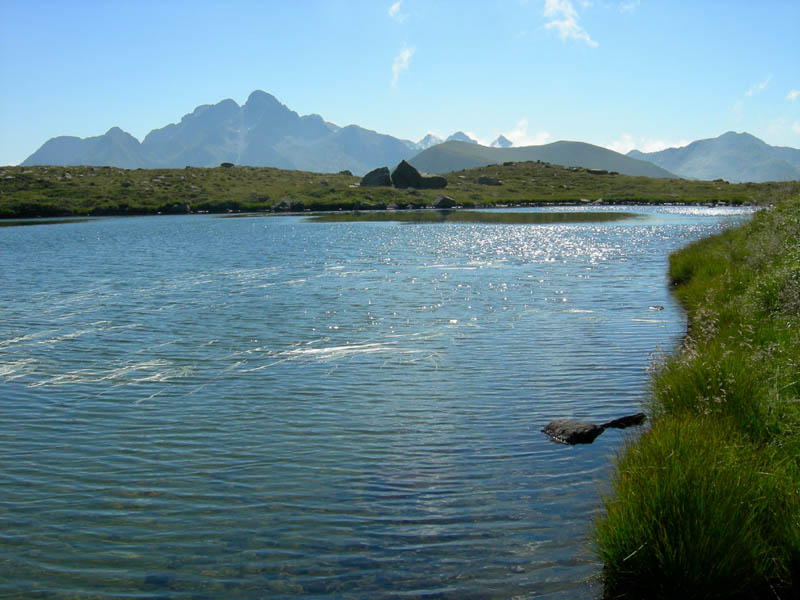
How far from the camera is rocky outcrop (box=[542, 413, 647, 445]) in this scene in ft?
41.4

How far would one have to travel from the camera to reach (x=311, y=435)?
13.5 m

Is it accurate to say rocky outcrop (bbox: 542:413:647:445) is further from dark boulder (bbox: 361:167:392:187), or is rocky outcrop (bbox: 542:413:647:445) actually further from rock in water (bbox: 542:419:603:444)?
dark boulder (bbox: 361:167:392:187)

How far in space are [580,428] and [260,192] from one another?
13719 cm

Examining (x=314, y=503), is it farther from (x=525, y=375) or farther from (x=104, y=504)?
(x=525, y=375)

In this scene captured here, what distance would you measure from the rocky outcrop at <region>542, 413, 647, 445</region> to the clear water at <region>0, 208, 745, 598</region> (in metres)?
0.29

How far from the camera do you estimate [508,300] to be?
1155 inches

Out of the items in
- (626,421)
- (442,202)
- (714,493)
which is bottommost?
(626,421)

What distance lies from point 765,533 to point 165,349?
17.8 meters

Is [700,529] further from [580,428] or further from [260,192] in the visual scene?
[260,192]

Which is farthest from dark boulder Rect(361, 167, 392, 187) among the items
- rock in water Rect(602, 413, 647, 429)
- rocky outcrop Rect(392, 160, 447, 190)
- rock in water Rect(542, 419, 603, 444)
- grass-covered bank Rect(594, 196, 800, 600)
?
grass-covered bank Rect(594, 196, 800, 600)

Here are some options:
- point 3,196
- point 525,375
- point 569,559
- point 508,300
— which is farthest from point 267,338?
point 3,196

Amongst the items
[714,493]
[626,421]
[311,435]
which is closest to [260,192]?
[311,435]

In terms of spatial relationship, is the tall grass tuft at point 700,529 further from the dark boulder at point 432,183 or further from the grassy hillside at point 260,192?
the dark boulder at point 432,183

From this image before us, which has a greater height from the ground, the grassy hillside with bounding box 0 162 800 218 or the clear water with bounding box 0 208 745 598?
the grassy hillside with bounding box 0 162 800 218
